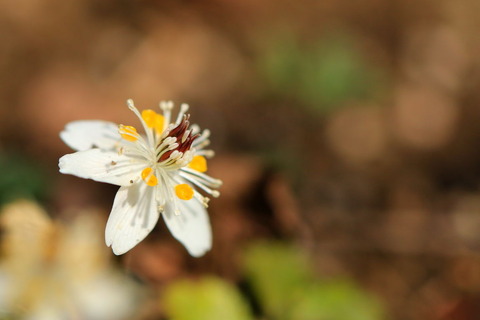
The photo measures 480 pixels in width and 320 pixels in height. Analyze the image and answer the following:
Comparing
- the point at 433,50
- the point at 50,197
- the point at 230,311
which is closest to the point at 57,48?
the point at 50,197

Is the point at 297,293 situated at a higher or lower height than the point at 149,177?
lower

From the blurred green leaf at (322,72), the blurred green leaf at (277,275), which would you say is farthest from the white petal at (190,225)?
the blurred green leaf at (322,72)

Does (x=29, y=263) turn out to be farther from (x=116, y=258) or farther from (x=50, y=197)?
(x=50, y=197)

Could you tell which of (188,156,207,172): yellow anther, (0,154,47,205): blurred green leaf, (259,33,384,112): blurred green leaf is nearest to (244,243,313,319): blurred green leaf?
(188,156,207,172): yellow anther

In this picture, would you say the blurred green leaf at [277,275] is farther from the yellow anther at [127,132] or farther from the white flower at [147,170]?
the yellow anther at [127,132]

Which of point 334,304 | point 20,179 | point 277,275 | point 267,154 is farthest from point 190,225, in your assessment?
point 267,154

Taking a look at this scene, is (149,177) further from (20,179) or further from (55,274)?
(20,179)
